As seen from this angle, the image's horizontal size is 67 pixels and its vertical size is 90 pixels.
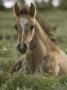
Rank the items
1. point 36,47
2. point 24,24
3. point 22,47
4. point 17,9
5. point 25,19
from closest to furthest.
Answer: point 22,47
point 24,24
point 25,19
point 17,9
point 36,47

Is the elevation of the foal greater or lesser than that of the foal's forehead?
lesser

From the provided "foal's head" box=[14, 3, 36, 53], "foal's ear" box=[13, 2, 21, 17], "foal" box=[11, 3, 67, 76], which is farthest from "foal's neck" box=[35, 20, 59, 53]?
"foal's ear" box=[13, 2, 21, 17]

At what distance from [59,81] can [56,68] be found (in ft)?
3.25

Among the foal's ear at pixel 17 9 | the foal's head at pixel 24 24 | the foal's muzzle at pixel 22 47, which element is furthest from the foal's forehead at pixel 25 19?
the foal's muzzle at pixel 22 47

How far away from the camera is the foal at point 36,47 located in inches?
390

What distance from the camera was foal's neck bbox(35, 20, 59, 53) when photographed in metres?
10.4

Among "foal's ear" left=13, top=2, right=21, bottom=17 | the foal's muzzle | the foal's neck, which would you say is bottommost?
the foal's muzzle

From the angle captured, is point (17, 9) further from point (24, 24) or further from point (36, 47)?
point (36, 47)

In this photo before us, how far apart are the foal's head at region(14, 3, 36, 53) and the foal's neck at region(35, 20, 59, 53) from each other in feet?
0.92

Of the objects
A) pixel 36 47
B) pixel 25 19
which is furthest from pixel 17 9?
pixel 36 47

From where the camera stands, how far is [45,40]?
1070cm

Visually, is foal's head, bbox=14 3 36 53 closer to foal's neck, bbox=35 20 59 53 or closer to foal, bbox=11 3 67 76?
foal, bbox=11 3 67 76

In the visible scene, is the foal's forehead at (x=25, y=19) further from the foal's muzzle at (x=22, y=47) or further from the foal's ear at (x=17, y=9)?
the foal's muzzle at (x=22, y=47)

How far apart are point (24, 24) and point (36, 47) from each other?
863 mm
